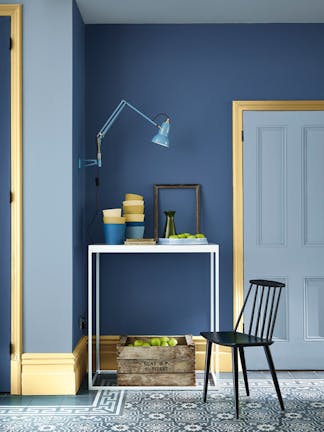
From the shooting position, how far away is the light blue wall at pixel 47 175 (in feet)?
12.4

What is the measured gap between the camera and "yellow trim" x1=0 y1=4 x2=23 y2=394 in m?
3.74

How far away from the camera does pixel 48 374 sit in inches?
147

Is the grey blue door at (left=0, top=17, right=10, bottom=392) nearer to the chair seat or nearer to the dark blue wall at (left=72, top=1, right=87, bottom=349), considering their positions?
the dark blue wall at (left=72, top=1, right=87, bottom=349)

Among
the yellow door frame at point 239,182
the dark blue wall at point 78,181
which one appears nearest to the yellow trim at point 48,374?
the dark blue wall at point 78,181

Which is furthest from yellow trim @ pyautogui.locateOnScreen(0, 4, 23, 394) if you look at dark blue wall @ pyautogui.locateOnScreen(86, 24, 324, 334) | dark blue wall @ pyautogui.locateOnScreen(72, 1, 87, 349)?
dark blue wall @ pyautogui.locateOnScreen(86, 24, 324, 334)

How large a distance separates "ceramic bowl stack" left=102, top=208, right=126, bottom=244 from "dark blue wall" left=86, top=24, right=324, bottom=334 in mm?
354

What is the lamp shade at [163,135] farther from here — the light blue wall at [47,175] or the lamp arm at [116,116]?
the light blue wall at [47,175]

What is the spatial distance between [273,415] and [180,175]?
1836 millimetres

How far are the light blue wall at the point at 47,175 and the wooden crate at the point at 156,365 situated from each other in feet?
1.30

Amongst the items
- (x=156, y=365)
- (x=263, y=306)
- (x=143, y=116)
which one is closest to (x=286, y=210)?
(x=263, y=306)

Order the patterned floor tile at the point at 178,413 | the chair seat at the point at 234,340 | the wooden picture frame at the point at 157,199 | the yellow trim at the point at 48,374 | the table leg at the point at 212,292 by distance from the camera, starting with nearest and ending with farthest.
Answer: the patterned floor tile at the point at 178,413 < the chair seat at the point at 234,340 < the yellow trim at the point at 48,374 < the table leg at the point at 212,292 < the wooden picture frame at the point at 157,199

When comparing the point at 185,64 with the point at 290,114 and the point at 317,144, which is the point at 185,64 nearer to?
the point at 290,114

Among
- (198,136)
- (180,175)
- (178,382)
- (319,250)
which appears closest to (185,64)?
(198,136)

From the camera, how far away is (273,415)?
3.32m
